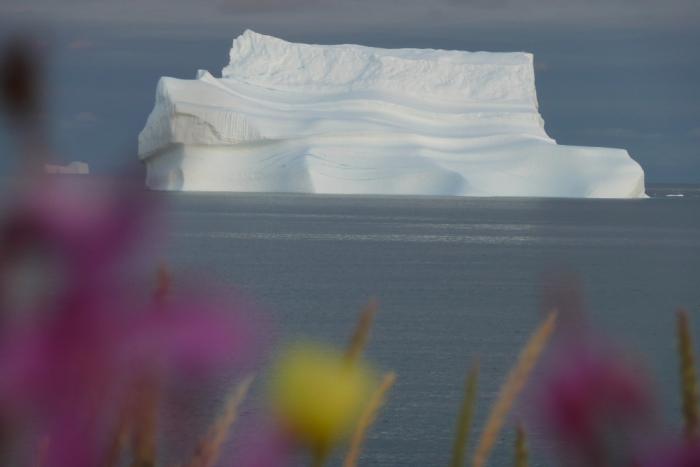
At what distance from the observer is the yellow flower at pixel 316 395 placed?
0.95 ft

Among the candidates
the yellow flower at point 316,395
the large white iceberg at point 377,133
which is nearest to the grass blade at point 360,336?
the yellow flower at point 316,395

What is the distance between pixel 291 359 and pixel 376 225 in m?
43.2

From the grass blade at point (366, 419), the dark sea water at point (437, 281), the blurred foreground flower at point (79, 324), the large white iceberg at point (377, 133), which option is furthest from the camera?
the large white iceberg at point (377, 133)

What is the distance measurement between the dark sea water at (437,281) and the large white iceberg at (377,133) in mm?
1616

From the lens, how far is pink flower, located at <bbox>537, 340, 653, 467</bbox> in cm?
32

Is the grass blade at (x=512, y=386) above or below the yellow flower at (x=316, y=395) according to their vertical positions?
below

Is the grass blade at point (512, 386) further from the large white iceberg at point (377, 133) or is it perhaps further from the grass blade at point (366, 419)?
the large white iceberg at point (377, 133)

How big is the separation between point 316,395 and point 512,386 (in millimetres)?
77

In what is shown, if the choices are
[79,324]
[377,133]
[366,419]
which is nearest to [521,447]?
[366,419]

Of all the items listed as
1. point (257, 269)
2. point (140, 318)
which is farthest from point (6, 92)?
point (257, 269)

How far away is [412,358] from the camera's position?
1622cm

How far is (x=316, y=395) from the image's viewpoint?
290 millimetres

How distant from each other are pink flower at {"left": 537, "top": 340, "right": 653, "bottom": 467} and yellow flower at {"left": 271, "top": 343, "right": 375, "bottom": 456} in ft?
0.16

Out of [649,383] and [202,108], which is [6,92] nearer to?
[649,383]
